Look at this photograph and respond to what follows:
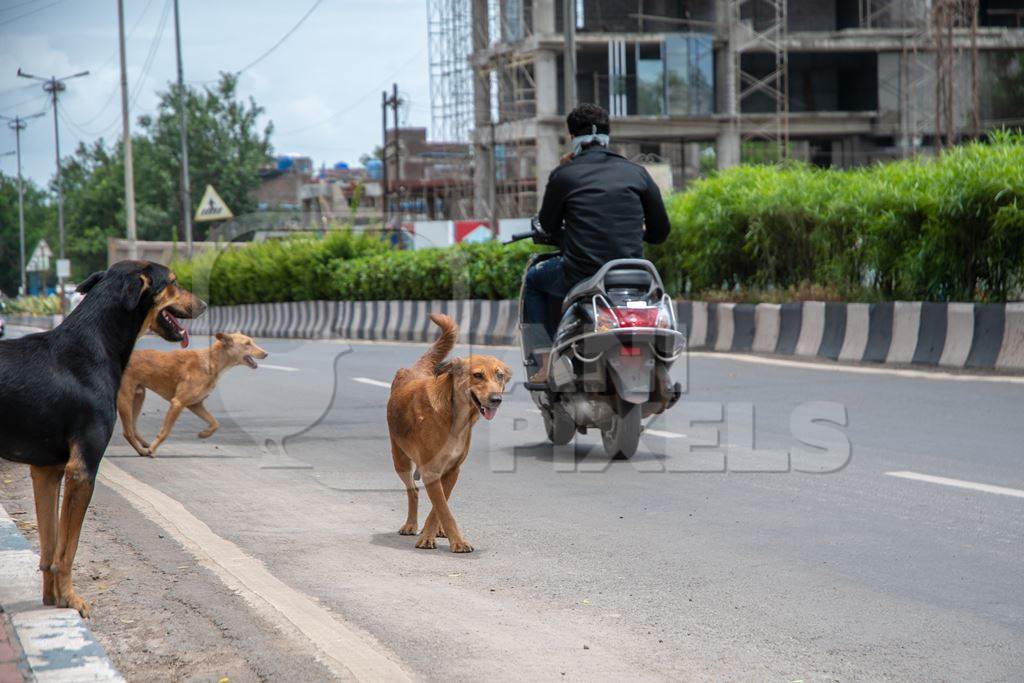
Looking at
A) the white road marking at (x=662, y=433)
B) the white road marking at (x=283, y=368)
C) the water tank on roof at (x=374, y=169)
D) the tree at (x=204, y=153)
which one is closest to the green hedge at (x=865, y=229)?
the white road marking at (x=662, y=433)

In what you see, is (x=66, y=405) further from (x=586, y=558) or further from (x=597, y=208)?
(x=597, y=208)

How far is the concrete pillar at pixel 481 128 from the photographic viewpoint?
5744 cm

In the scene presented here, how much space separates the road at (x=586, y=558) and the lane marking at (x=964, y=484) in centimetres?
3

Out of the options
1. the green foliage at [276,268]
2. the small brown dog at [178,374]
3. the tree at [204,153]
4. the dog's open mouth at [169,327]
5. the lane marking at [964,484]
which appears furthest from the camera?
the tree at [204,153]

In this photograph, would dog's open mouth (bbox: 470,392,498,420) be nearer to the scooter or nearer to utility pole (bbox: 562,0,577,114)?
the scooter

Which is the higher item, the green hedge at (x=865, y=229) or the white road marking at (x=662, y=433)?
the green hedge at (x=865, y=229)

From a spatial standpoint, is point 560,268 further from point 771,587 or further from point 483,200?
point 483,200

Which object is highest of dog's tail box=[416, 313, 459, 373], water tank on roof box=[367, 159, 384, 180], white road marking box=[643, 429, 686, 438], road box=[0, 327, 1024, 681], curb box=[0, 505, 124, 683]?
water tank on roof box=[367, 159, 384, 180]

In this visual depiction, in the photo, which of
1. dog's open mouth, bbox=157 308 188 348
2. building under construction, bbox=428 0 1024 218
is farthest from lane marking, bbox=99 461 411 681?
building under construction, bbox=428 0 1024 218

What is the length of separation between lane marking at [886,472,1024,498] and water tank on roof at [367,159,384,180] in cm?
10135

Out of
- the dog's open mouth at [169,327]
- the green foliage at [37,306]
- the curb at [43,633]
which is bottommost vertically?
the green foliage at [37,306]

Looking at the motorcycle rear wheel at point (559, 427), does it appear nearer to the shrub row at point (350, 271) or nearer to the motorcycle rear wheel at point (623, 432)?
the motorcycle rear wheel at point (623, 432)

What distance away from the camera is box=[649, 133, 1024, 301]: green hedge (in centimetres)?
1455

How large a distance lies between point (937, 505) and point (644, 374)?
2.11 metres
